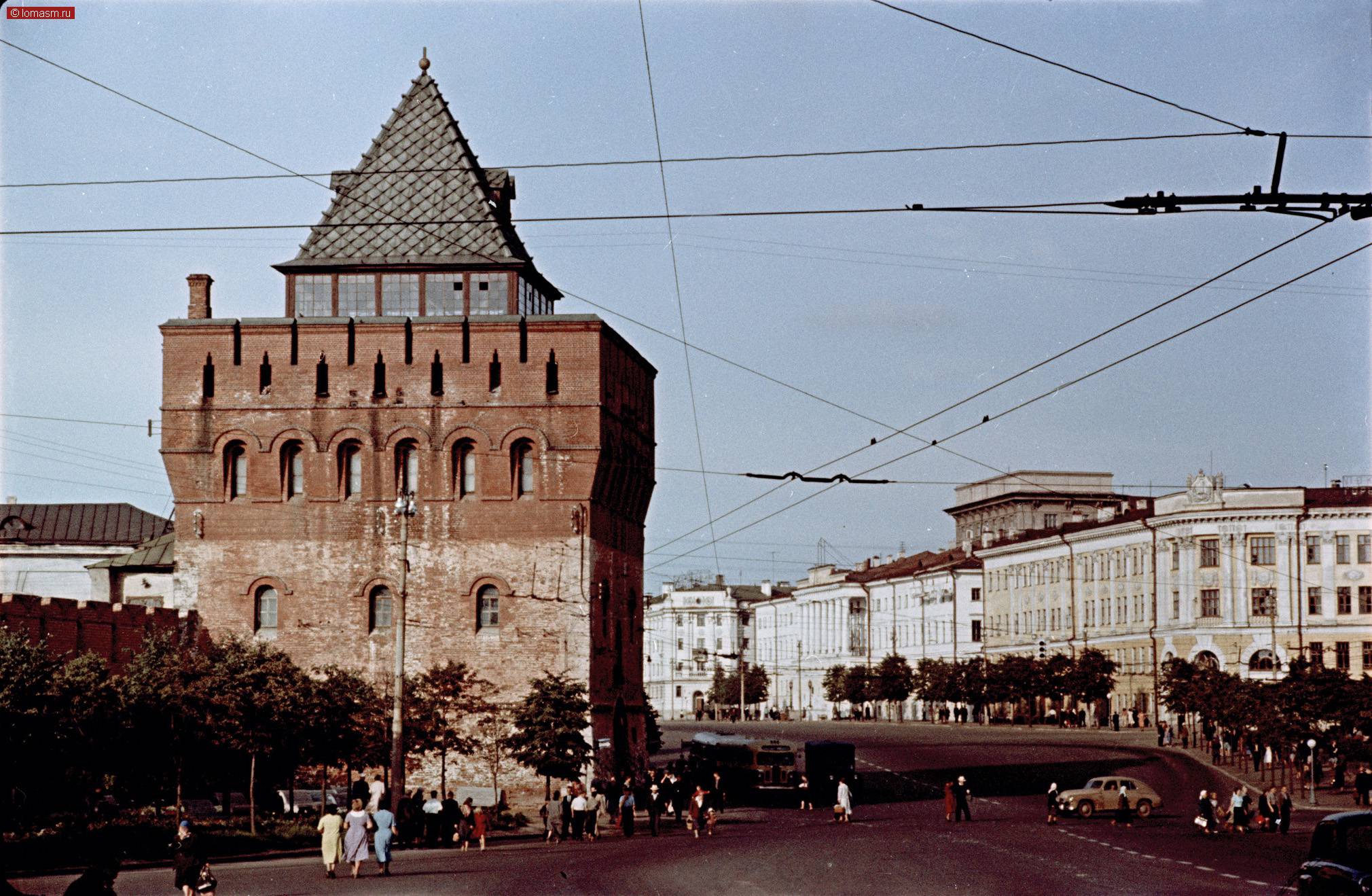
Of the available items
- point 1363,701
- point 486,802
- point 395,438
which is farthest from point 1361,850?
point 1363,701

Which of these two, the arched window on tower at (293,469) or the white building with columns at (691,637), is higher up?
the arched window on tower at (293,469)

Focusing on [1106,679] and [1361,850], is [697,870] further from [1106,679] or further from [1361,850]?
[1106,679]

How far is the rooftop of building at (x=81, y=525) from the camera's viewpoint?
103m

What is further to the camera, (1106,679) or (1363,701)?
(1106,679)

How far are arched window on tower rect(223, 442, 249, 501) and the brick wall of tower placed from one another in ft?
0.46

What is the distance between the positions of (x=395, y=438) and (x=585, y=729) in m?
10.2

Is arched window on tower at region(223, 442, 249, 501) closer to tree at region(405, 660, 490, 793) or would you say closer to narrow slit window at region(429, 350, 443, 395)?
narrow slit window at region(429, 350, 443, 395)

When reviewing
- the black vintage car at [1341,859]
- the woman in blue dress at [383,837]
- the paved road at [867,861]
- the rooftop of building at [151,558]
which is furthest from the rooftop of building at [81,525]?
the black vintage car at [1341,859]

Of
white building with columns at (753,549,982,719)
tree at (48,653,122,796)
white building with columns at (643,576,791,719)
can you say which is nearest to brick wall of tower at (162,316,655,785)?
tree at (48,653,122,796)

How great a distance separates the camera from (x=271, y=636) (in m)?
54.8

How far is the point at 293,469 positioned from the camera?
5634 centimetres

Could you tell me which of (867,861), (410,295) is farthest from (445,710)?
(867,861)

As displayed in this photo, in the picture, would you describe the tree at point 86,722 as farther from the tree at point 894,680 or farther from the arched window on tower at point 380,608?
the tree at point 894,680

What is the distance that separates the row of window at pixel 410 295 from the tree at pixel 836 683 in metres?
80.8
